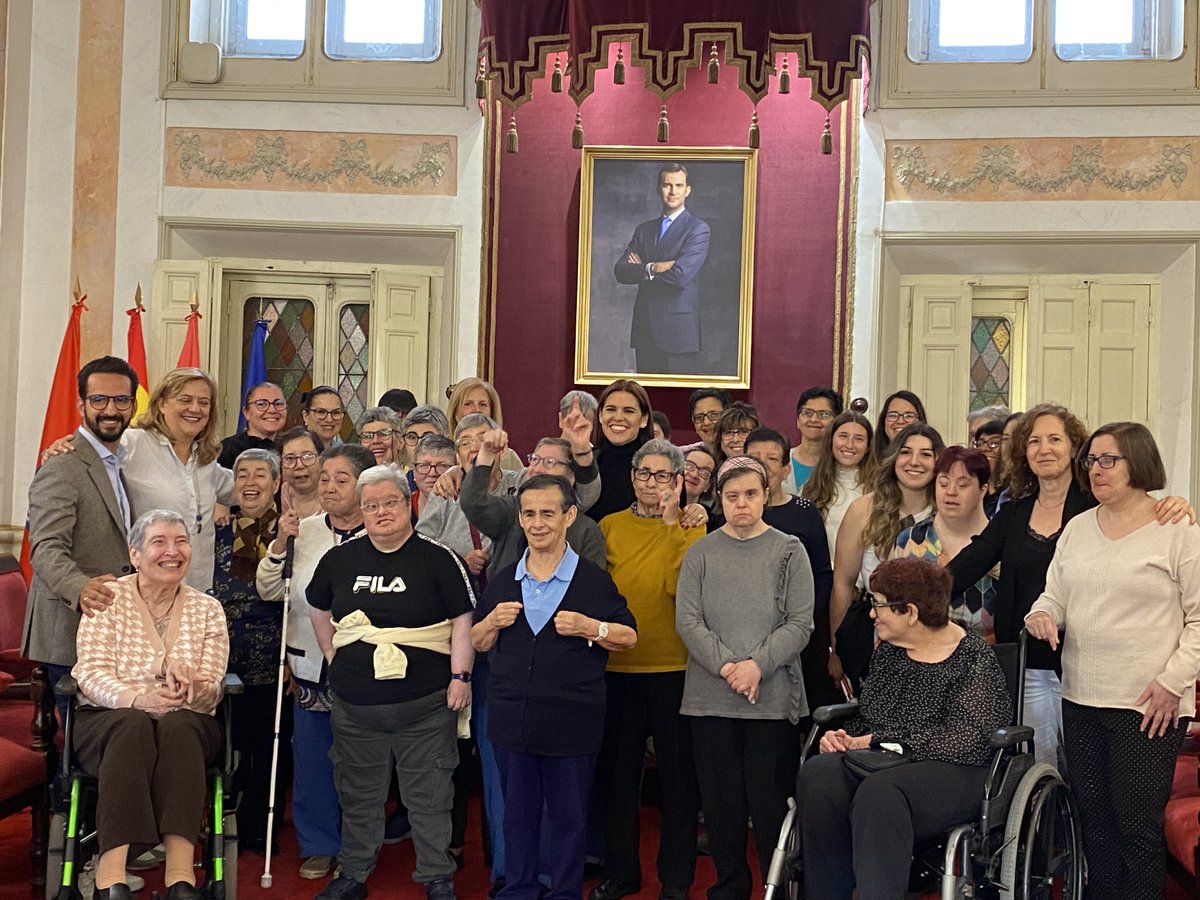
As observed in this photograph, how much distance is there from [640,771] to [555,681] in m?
0.52

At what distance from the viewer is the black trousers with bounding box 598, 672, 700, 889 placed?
4.40m

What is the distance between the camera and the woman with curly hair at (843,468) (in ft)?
16.9

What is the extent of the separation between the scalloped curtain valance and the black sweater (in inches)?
142

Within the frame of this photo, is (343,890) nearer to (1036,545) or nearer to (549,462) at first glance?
(549,462)

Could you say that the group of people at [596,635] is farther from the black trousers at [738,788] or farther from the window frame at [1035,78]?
the window frame at [1035,78]

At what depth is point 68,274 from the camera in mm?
8539

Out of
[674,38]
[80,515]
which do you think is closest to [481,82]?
[674,38]

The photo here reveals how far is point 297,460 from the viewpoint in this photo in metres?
4.90

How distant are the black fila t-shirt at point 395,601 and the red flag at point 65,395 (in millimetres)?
4183

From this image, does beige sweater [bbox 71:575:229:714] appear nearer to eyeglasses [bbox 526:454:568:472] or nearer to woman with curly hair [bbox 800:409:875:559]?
eyeglasses [bbox 526:454:568:472]

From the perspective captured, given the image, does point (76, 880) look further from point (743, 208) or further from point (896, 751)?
point (743, 208)

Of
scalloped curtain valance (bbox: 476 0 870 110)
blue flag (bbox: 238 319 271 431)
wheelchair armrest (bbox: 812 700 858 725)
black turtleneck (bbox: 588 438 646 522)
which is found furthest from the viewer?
blue flag (bbox: 238 319 271 431)

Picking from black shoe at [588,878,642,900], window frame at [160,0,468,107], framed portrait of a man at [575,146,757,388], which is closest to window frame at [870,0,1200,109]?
framed portrait of a man at [575,146,757,388]

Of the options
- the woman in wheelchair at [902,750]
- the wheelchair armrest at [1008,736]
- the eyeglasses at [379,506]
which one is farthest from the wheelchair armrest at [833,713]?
the eyeglasses at [379,506]
